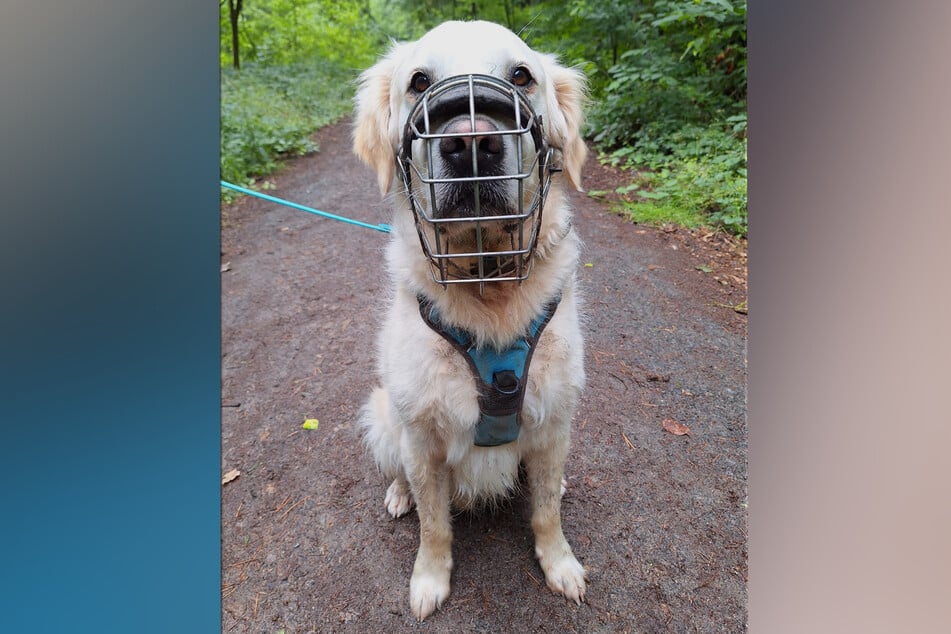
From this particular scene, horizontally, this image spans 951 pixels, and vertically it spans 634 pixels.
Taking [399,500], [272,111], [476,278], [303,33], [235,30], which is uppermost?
[303,33]

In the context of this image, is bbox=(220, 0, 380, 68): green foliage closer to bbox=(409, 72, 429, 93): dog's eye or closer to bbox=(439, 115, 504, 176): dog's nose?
bbox=(409, 72, 429, 93): dog's eye

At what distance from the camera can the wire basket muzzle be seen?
3.17 ft

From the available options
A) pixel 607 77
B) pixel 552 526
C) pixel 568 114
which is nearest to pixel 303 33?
pixel 607 77

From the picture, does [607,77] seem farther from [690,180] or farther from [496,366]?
[496,366]

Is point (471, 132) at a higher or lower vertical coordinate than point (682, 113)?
lower

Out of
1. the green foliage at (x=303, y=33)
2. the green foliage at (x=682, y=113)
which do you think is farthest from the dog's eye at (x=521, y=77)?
the green foliage at (x=303, y=33)

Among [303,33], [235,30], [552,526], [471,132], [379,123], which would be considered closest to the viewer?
[471,132]

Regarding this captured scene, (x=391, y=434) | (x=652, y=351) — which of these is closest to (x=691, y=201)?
(x=652, y=351)

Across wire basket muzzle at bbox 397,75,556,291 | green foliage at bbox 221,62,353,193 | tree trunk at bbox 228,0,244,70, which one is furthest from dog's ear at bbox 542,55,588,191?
tree trunk at bbox 228,0,244,70

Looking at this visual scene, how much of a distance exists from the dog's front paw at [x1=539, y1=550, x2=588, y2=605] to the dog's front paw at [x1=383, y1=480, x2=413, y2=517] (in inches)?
20.5

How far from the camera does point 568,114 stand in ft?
5.03

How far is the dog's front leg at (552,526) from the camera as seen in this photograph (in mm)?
1569

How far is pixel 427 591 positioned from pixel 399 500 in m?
0.36
